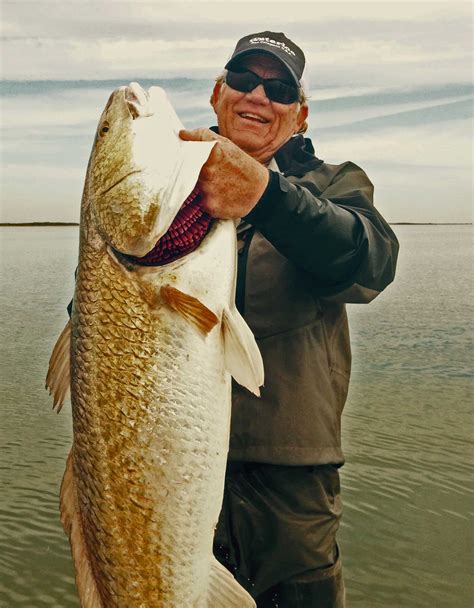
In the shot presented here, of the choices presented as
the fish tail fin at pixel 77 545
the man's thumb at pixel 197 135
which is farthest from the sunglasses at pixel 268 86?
the fish tail fin at pixel 77 545

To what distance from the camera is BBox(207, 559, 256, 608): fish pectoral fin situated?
9.05 ft

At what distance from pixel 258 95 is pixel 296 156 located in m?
0.40

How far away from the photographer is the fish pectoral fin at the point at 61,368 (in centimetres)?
293

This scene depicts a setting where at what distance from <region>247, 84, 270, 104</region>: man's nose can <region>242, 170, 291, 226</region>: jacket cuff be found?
3.34 ft

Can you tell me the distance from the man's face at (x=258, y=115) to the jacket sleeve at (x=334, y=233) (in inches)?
18.3

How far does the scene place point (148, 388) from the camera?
2.67 m

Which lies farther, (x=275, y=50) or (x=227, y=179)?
(x=275, y=50)

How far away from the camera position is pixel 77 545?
2822 millimetres

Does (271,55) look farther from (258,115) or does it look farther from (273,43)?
(258,115)

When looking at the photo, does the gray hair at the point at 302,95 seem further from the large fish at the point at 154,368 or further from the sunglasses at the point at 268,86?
the large fish at the point at 154,368

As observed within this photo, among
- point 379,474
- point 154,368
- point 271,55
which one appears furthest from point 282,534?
point 379,474

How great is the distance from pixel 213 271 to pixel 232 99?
55.4 inches

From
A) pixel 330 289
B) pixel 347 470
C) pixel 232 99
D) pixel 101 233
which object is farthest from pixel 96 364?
pixel 347 470

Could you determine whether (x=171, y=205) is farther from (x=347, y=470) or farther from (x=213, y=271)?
(x=347, y=470)
